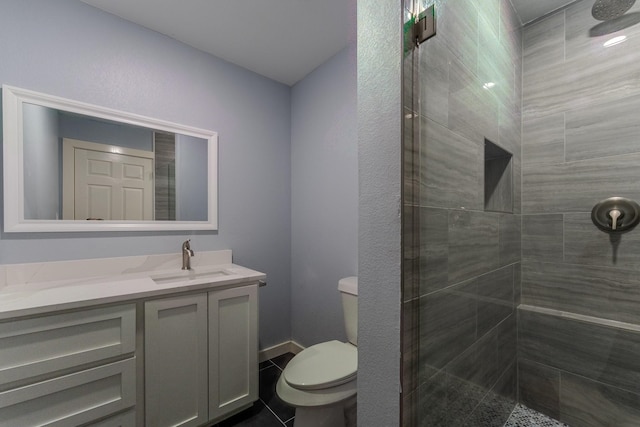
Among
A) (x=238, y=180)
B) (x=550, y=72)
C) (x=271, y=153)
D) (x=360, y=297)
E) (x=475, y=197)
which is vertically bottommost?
(x=360, y=297)

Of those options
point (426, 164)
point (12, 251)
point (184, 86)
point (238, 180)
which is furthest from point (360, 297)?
point (184, 86)

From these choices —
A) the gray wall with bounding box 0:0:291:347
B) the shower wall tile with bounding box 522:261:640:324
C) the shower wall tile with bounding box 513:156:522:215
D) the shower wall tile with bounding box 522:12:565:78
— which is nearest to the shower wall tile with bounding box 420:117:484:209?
the shower wall tile with bounding box 513:156:522:215

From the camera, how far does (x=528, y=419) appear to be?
1.37 meters

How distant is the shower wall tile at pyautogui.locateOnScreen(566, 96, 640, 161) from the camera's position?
1164 millimetres

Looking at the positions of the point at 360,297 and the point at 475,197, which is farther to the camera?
the point at 475,197

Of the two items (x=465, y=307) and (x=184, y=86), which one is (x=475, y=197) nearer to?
(x=465, y=307)

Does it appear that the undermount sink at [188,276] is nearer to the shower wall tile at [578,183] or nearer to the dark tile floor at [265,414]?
the dark tile floor at [265,414]

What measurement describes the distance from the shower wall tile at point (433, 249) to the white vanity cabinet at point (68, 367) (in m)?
1.20

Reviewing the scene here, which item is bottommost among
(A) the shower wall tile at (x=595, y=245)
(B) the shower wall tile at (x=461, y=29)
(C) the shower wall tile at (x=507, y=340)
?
(C) the shower wall tile at (x=507, y=340)

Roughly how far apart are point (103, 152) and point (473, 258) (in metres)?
1.95

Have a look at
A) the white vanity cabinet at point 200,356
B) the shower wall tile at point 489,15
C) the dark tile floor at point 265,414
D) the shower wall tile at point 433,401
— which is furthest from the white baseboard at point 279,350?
the shower wall tile at point 489,15

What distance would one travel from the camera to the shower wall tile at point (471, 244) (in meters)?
0.89

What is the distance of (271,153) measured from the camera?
216 centimetres

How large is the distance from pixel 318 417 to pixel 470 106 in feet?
4.80
